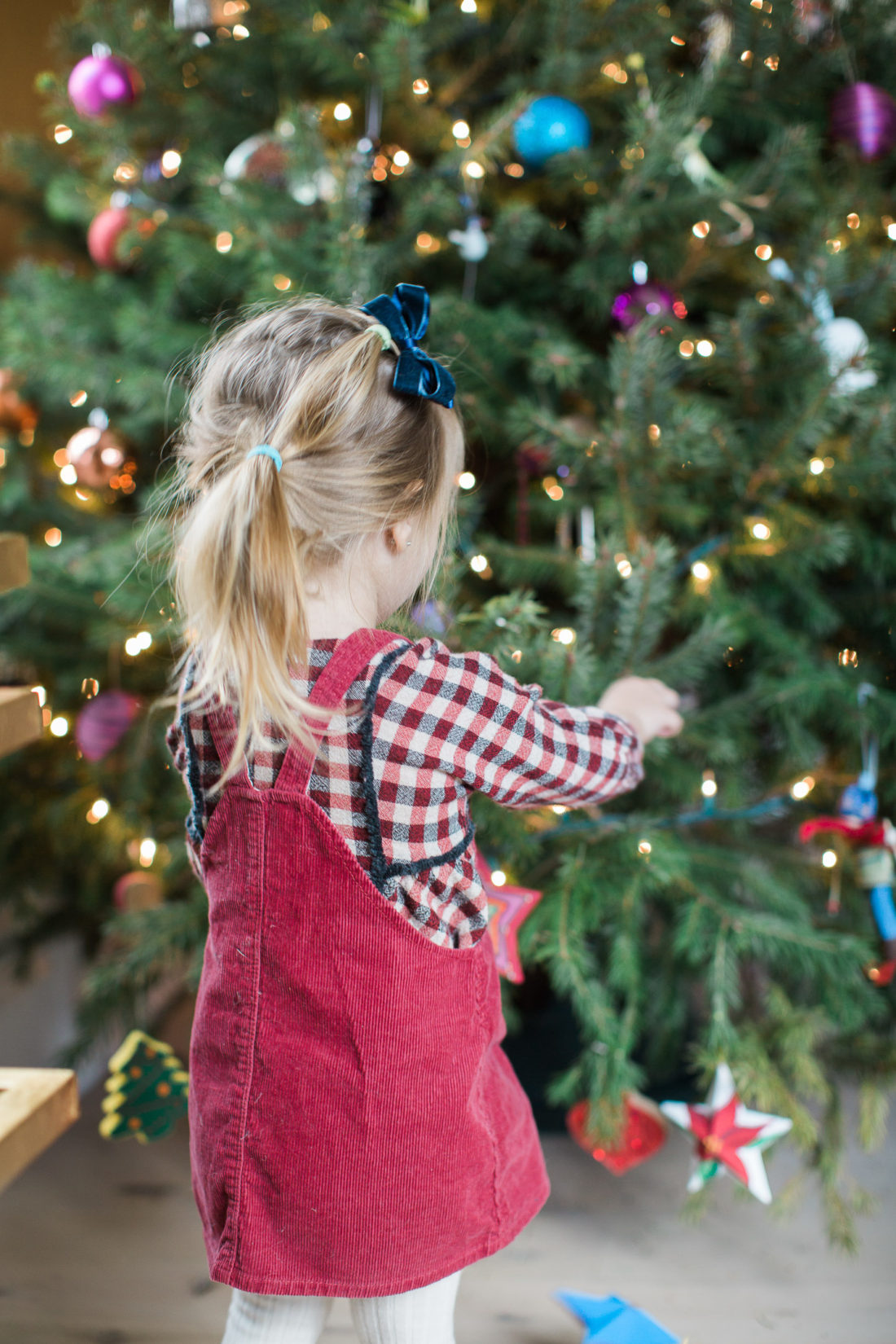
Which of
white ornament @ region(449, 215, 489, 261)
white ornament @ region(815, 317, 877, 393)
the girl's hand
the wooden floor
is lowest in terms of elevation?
the wooden floor

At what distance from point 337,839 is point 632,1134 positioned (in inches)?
30.8

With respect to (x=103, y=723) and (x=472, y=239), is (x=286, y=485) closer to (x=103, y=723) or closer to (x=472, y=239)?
(x=472, y=239)

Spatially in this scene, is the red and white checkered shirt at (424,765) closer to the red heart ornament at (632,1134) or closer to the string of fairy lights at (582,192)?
the string of fairy lights at (582,192)

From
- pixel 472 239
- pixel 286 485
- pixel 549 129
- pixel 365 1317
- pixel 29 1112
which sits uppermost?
pixel 549 129

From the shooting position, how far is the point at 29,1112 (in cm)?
62

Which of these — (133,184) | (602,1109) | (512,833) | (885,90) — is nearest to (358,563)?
(512,833)

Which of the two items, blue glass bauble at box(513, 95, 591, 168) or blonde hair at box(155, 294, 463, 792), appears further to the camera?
blue glass bauble at box(513, 95, 591, 168)

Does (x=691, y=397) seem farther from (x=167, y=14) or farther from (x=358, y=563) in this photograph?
(x=167, y=14)

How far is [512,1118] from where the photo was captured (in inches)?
27.9

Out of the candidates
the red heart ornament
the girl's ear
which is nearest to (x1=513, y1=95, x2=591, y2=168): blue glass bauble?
the girl's ear

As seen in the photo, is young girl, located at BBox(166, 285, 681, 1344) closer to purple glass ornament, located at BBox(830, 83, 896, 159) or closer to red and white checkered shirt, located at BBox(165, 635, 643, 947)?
red and white checkered shirt, located at BBox(165, 635, 643, 947)

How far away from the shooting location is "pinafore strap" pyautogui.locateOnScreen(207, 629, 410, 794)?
1.95 feet

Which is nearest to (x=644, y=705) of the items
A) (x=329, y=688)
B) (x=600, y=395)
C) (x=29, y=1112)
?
(x=329, y=688)

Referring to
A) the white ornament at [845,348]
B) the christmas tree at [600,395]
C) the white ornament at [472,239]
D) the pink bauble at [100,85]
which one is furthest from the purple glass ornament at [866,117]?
the pink bauble at [100,85]
